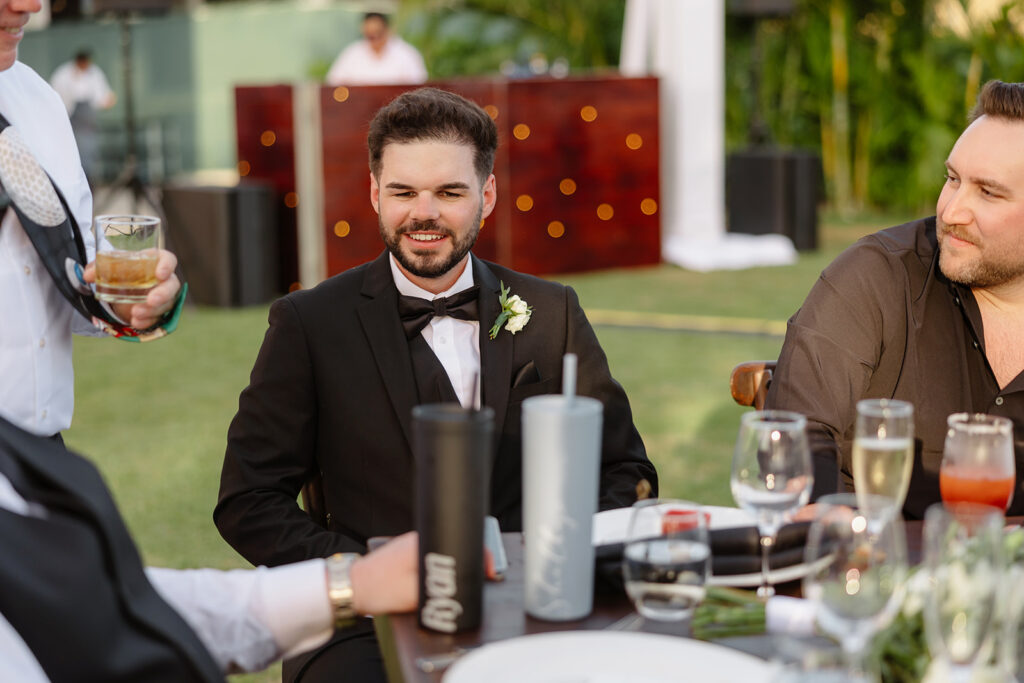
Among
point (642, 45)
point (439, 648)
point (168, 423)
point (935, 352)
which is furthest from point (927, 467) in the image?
point (642, 45)

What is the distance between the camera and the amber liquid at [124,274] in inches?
76.3

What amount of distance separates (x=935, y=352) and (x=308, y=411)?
123cm

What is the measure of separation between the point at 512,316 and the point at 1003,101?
1.04 meters

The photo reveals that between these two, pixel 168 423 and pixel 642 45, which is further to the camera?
pixel 642 45

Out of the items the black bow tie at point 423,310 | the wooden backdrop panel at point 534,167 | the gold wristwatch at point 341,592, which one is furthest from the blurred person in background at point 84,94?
the gold wristwatch at point 341,592

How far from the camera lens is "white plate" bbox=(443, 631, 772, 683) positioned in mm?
1292

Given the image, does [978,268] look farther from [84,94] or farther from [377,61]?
[84,94]

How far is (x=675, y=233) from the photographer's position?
996cm

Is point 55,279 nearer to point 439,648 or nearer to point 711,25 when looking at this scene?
point 439,648

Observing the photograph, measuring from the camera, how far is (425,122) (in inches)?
91.4

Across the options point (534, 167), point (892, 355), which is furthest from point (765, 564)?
point (534, 167)

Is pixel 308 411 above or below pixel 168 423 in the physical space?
above

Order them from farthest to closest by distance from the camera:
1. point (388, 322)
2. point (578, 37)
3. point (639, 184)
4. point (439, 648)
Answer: point (578, 37), point (639, 184), point (388, 322), point (439, 648)

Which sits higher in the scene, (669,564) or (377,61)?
(377,61)
